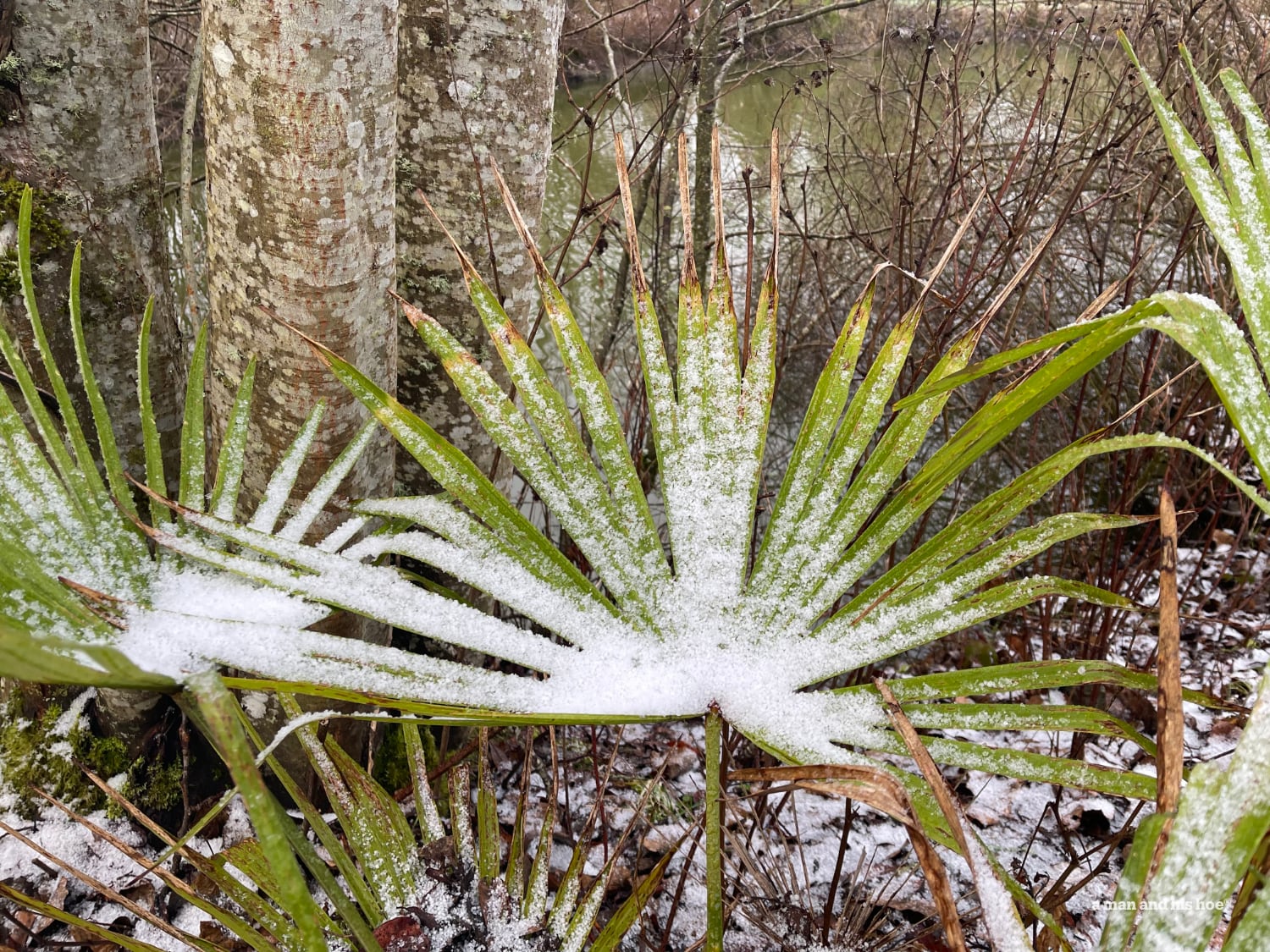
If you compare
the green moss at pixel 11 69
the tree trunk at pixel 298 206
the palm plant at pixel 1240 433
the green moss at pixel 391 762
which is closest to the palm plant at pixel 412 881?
the tree trunk at pixel 298 206

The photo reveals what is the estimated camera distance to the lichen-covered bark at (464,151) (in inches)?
56.7

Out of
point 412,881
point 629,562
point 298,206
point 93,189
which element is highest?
point 93,189

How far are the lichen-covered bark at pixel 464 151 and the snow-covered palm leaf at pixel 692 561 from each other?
612mm

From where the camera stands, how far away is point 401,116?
4.99 ft

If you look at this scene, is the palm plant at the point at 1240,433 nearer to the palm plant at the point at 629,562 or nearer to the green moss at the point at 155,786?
the palm plant at the point at 629,562

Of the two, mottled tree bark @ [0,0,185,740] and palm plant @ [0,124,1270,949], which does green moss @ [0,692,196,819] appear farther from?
palm plant @ [0,124,1270,949]

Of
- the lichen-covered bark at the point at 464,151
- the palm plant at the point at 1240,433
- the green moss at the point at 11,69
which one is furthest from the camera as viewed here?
the lichen-covered bark at the point at 464,151

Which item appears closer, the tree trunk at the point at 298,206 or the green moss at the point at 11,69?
the tree trunk at the point at 298,206

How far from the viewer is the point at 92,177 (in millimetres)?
1470

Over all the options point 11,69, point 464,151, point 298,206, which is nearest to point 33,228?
point 11,69

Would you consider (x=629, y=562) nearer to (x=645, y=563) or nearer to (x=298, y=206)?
(x=645, y=563)

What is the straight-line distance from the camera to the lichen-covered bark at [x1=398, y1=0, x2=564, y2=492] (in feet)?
4.73

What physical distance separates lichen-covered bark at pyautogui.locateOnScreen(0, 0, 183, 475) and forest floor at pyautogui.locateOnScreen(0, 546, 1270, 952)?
2.84 feet

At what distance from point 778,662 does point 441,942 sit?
0.56m
